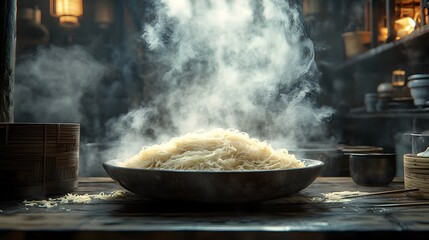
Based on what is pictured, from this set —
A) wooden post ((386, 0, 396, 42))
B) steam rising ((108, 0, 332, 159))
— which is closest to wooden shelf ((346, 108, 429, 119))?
steam rising ((108, 0, 332, 159))

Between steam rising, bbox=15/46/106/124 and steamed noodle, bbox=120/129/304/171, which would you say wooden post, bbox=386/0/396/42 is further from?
steam rising, bbox=15/46/106/124

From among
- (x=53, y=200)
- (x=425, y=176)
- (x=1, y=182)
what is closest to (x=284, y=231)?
(x=425, y=176)

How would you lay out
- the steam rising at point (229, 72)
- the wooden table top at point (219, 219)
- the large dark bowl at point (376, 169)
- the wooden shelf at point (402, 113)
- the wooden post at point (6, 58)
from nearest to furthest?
the wooden table top at point (219, 219), the wooden post at point (6, 58), the large dark bowl at point (376, 169), the wooden shelf at point (402, 113), the steam rising at point (229, 72)

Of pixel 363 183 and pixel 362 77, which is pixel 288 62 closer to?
pixel 362 77

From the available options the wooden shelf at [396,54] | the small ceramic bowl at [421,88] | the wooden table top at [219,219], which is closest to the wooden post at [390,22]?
the wooden shelf at [396,54]

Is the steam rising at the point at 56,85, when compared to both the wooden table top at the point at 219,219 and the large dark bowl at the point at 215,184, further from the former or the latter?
the large dark bowl at the point at 215,184
